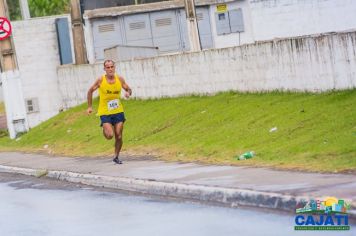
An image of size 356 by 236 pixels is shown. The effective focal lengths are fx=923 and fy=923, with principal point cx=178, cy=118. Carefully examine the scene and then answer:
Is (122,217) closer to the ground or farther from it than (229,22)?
closer to the ground

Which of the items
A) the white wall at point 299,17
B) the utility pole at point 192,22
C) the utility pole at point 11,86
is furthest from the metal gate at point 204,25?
the utility pole at point 11,86

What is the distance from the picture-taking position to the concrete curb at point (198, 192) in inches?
431

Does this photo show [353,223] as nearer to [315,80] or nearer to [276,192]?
[276,192]

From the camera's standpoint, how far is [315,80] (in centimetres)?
2117

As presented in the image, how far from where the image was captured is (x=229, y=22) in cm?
4362

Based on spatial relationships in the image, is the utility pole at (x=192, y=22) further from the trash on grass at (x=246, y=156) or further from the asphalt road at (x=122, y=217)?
the asphalt road at (x=122, y=217)

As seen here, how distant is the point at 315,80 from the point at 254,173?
7.75 meters

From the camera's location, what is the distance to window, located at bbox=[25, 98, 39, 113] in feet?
124

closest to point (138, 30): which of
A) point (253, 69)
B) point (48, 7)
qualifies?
point (253, 69)

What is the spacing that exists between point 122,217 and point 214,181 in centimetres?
220

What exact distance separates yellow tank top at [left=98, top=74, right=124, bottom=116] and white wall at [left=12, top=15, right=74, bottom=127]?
1908 centimetres

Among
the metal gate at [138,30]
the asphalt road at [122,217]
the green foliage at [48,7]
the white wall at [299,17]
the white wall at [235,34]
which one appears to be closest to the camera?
the asphalt road at [122,217]

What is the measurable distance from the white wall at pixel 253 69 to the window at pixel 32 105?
495cm

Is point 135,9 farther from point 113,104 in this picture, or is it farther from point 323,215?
point 323,215
